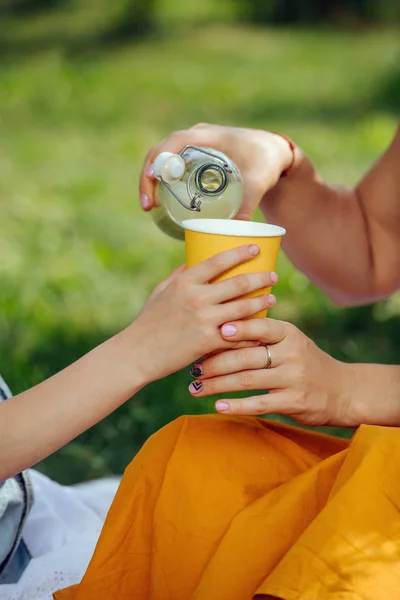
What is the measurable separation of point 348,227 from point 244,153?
1.68 ft

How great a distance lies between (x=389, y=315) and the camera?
142 inches

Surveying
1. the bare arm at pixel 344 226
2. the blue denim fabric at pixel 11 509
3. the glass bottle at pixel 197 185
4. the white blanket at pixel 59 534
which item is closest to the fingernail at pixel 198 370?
the glass bottle at pixel 197 185

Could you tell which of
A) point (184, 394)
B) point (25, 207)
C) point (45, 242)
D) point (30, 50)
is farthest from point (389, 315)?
point (30, 50)

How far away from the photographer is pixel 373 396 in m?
1.55

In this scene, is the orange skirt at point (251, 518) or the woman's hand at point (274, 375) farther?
the woman's hand at point (274, 375)

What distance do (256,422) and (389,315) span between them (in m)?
2.21

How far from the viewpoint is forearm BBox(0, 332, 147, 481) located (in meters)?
1.35

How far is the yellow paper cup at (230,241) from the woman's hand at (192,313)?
0.01 meters

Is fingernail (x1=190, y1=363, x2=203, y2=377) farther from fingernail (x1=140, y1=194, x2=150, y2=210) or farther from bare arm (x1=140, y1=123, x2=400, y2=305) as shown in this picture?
bare arm (x1=140, y1=123, x2=400, y2=305)

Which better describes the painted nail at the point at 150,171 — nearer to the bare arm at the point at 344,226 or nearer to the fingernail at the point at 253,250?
the fingernail at the point at 253,250

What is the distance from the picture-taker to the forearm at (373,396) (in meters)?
1.53

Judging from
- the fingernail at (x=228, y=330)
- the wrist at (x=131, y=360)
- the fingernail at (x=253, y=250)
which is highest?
the fingernail at (x=253, y=250)

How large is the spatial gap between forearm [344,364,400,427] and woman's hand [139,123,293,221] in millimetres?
324

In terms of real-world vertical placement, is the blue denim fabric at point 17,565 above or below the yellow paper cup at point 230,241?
below
